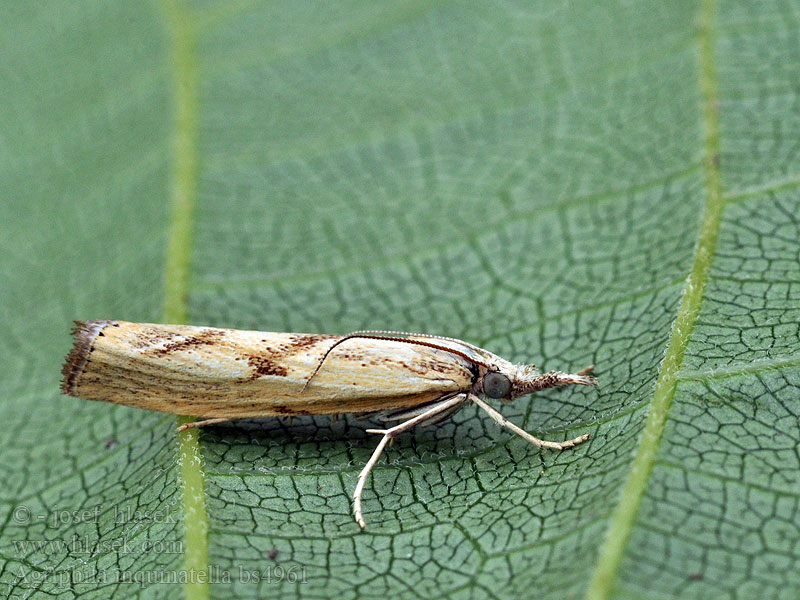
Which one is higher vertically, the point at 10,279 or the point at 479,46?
the point at 479,46

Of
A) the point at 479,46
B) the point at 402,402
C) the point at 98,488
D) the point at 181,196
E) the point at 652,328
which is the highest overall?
the point at 479,46

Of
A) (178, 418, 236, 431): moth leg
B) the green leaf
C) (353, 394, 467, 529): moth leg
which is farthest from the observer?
(178, 418, 236, 431): moth leg

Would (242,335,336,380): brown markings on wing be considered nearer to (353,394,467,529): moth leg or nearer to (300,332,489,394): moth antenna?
(300,332,489,394): moth antenna

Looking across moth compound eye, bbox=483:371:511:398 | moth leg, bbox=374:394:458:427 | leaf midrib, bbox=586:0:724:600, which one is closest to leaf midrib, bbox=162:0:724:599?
leaf midrib, bbox=586:0:724:600

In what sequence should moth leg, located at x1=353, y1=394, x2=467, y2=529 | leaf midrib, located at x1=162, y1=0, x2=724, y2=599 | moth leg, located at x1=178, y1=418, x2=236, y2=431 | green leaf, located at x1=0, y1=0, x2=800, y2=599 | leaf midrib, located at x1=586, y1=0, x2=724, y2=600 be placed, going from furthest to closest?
1. moth leg, located at x1=178, y1=418, x2=236, y2=431
2. moth leg, located at x1=353, y1=394, x2=467, y2=529
3. green leaf, located at x1=0, y1=0, x2=800, y2=599
4. leaf midrib, located at x1=162, y1=0, x2=724, y2=599
5. leaf midrib, located at x1=586, y1=0, x2=724, y2=600

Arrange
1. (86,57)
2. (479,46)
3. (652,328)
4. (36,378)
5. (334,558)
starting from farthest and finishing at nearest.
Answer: (86,57)
(479,46)
(36,378)
(652,328)
(334,558)

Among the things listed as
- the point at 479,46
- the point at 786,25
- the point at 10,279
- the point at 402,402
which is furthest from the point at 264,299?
the point at 786,25

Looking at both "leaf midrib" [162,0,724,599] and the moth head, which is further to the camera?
the moth head

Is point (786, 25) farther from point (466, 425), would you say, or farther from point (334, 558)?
point (334, 558)

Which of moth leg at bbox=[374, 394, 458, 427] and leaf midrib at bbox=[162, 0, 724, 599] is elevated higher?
leaf midrib at bbox=[162, 0, 724, 599]
